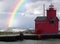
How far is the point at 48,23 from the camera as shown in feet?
252

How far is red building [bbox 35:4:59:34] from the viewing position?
7656cm

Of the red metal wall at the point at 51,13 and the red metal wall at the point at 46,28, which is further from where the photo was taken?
the red metal wall at the point at 51,13

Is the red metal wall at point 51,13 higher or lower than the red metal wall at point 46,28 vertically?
higher

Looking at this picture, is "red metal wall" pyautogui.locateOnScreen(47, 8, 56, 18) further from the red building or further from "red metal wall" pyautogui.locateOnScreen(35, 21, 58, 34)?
"red metal wall" pyautogui.locateOnScreen(35, 21, 58, 34)

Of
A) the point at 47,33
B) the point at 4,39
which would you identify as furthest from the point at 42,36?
the point at 4,39

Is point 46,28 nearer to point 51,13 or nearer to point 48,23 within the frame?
point 48,23

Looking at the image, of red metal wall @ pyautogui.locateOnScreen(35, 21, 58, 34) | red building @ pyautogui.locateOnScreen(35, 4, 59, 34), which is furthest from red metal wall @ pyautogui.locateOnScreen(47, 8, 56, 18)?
red metal wall @ pyautogui.locateOnScreen(35, 21, 58, 34)

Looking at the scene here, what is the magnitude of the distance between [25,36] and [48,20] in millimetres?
7322

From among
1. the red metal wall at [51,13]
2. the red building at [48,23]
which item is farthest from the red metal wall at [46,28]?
the red metal wall at [51,13]

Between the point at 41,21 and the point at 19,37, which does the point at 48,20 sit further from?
the point at 19,37

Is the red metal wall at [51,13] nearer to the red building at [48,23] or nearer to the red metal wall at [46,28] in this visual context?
the red building at [48,23]

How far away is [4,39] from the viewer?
232ft

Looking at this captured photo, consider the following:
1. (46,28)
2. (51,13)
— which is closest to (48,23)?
(46,28)

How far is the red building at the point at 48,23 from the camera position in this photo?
251 feet
